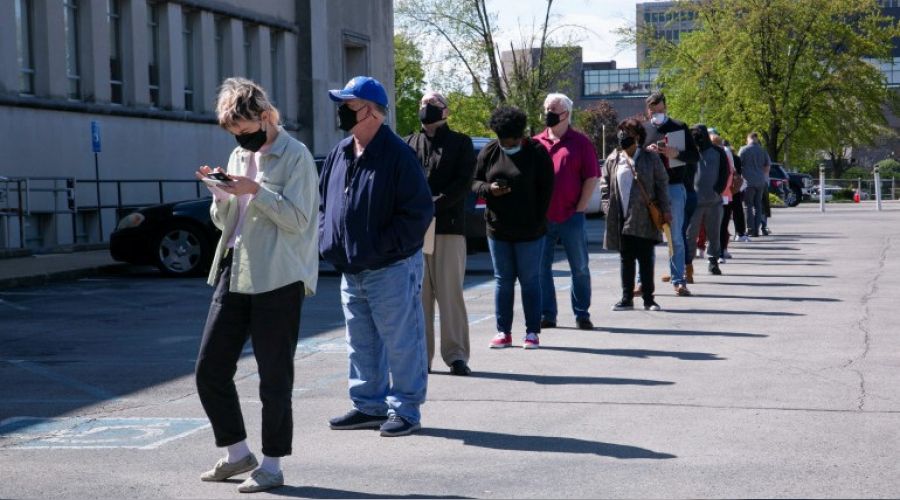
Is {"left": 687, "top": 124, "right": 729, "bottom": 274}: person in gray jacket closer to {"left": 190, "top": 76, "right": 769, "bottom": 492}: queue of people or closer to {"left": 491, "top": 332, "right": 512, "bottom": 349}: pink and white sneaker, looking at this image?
{"left": 491, "top": 332, "right": 512, "bottom": 349}: pink and white sneaker

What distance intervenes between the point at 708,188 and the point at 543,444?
10.7 meters

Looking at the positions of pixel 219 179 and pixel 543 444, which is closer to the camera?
pixel 219 179

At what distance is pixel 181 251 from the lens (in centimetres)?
1872

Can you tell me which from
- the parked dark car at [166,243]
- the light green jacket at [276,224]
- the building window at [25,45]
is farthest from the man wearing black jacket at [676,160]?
the building window at [25,45]

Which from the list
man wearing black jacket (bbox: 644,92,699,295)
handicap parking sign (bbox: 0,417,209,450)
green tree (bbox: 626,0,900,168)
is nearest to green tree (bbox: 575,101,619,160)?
green tree (bbox: 626,0,900,168)

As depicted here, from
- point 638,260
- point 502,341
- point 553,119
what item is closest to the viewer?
point 502,341

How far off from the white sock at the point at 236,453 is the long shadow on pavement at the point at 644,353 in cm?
457

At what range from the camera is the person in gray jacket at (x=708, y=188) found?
17.3m

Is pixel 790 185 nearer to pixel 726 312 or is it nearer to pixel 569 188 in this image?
pixel 726 312

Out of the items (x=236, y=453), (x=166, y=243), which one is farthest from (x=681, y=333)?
(x=166, y=243)

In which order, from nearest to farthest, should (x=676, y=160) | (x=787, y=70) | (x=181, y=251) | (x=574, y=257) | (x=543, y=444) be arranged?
(x=543, y=444) < (x=574, y=257) < (x=676, y=160) < (x=181, y=251) < (x=787, y=70)

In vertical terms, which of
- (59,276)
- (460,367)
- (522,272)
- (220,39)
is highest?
(220,39)

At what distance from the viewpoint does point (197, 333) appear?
12.4 meters

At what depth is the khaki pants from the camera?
31.1 feet
